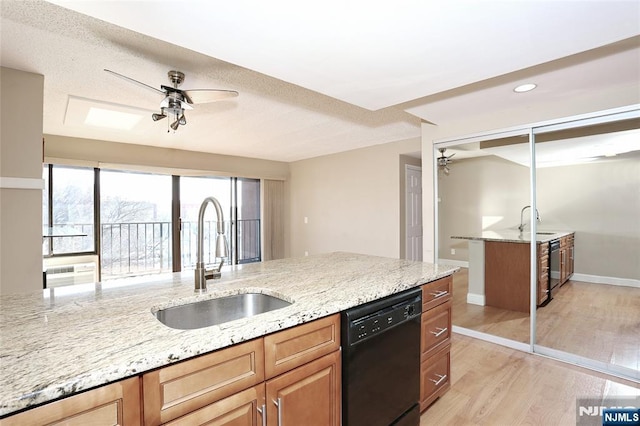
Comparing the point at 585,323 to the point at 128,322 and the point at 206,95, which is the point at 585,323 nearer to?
the point at 128,322

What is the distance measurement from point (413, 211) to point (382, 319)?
13.4 feet

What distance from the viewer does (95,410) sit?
81cm

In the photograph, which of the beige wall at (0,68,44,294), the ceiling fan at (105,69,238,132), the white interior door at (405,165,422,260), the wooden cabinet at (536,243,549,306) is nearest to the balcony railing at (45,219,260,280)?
the beige wall at (0,68,44,294)

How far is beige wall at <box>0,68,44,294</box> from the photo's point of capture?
2338mm

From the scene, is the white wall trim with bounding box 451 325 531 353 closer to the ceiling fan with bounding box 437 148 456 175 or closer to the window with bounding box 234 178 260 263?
the ceiling fan with bounding box 437 148 456 175

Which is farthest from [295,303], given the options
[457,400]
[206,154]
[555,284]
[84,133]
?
[206,154]

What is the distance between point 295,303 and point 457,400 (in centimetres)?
161

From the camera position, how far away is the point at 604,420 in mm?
1930

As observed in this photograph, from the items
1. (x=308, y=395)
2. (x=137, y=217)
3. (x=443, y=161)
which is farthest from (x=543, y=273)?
(x=137, y=217)

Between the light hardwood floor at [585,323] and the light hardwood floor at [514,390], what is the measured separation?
10.3 inches

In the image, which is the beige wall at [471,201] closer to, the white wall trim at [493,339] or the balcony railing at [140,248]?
the white wall trim at [493,339]

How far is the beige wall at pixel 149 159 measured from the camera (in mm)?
4512

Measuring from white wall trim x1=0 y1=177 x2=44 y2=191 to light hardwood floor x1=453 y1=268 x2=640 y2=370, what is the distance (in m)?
4.12

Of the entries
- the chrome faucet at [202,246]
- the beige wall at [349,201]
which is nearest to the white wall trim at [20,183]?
the chrome faucet at [202,246]
